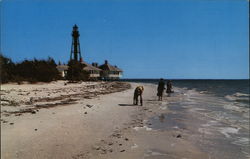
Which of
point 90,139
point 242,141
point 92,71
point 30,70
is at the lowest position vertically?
point 242,141

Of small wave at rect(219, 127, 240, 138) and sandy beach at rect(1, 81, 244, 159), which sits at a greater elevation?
sandy beach at rect(1, 81, 244, 159)

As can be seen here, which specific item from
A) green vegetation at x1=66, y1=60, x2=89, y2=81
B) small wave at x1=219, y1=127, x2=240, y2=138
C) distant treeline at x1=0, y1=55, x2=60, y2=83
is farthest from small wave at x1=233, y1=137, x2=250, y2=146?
green vegetation at x1=66, y1=60, x2=89, y2=81

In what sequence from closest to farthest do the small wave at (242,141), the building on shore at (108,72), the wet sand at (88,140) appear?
1. the wet sand at (88,140)
2. the small wave at (242,141)
3. the building on shore at (108,72)

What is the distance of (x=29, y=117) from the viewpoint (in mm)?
8531

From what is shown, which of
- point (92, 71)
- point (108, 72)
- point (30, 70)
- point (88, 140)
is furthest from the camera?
point (108, 72)

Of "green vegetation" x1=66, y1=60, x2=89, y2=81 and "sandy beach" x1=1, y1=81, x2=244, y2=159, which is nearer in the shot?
"sandy beach" x1=1, y1=81, x2=244, y2=159

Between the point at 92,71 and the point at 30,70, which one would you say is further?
the point at 92,71

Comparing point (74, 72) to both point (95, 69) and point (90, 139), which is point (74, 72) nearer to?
point (95, 69)

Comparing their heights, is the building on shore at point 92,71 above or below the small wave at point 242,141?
above

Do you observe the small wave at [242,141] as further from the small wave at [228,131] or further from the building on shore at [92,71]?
the building on shore at [92,71]

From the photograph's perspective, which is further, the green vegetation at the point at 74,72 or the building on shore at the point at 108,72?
the building on shore at the point at 108,72

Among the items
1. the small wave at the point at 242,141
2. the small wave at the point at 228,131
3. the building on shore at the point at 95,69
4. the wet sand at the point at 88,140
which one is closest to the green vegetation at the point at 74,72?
the building on shore at the point at 95,69

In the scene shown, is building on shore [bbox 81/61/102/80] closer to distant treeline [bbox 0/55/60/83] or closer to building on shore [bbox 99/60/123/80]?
building on shore [bbox 99/60/123/80]

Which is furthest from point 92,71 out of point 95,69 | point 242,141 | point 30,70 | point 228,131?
point 242,141
